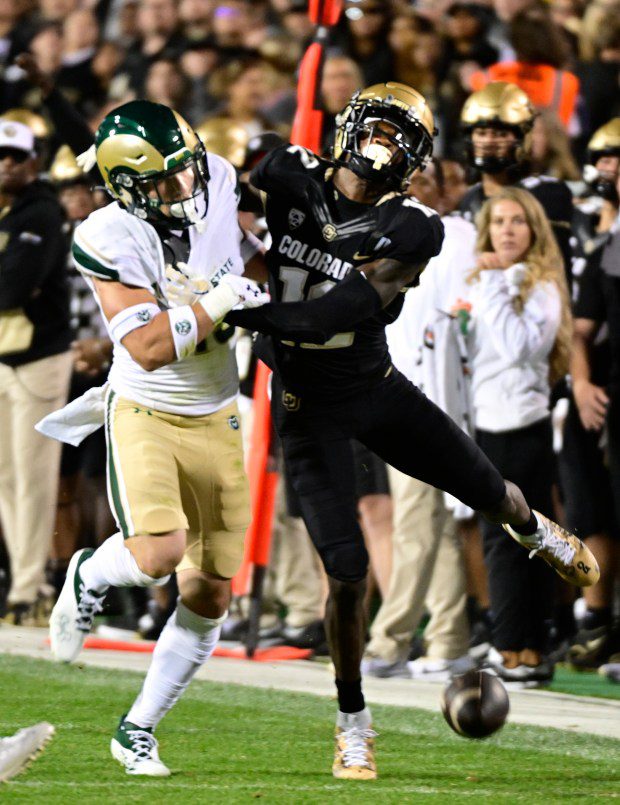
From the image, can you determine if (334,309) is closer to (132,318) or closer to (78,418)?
(132,318)

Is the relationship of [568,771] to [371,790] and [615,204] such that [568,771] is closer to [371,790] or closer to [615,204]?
[371,790]

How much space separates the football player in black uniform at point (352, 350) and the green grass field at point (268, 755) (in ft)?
0.94

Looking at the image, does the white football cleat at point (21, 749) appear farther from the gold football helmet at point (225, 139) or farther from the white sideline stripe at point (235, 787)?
the gold football helmet at point (225, 139)

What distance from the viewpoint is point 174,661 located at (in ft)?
16.8

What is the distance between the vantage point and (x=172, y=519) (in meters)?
4.88

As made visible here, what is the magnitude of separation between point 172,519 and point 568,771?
4.96ft

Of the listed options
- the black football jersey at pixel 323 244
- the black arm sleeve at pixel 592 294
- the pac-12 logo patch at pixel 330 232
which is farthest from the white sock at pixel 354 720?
the black arm sleeve at pixel 592 294

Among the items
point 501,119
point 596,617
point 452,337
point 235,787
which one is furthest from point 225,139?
point 235,787

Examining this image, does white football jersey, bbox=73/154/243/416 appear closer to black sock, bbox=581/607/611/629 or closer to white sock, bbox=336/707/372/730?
white sock, bbox=336/707/372/730

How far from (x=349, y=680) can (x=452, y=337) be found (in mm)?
2363

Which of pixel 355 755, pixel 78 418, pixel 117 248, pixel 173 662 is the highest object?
pixel 117 248

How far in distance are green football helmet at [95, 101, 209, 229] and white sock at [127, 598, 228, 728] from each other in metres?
1.17

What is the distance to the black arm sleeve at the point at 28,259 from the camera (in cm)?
868

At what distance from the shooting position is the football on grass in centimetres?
520
